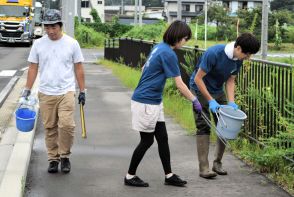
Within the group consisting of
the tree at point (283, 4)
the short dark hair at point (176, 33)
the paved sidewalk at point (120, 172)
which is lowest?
the paved sidewalk at point (120, 172)

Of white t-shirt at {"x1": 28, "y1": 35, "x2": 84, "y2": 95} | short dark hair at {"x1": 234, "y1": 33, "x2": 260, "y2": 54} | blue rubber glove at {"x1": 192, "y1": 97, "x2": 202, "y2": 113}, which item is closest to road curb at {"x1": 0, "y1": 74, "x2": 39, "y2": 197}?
white t-shirt at {"x1": 28, "y1": 35, "x2": 84, "y2": 95}

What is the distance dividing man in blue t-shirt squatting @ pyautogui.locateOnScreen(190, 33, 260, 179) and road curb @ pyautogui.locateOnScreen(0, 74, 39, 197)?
1.95 meters

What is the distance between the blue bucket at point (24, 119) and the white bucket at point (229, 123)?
2.07m

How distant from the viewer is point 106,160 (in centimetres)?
727

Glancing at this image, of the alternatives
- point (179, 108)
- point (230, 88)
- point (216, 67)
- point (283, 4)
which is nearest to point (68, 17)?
point (179, 108)

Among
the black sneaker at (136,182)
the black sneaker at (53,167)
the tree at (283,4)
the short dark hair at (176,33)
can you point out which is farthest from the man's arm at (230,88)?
the tree at (283,4)

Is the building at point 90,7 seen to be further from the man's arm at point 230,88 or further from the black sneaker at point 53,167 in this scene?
the man's arm at point 230,88

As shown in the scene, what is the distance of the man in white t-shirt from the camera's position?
6328mm

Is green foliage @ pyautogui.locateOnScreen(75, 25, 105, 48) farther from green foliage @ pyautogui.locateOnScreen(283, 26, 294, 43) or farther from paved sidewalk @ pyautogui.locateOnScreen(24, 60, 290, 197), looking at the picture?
paved sidewalk @ pyautogui.locateOnScreen(24, 60, 290, 197)

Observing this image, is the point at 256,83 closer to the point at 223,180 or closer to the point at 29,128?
the point at 223,180

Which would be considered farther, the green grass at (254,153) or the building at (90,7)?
the building at (90,7)

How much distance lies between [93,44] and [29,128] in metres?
40.8

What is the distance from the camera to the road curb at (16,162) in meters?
5.61

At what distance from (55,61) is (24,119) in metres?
0.73
